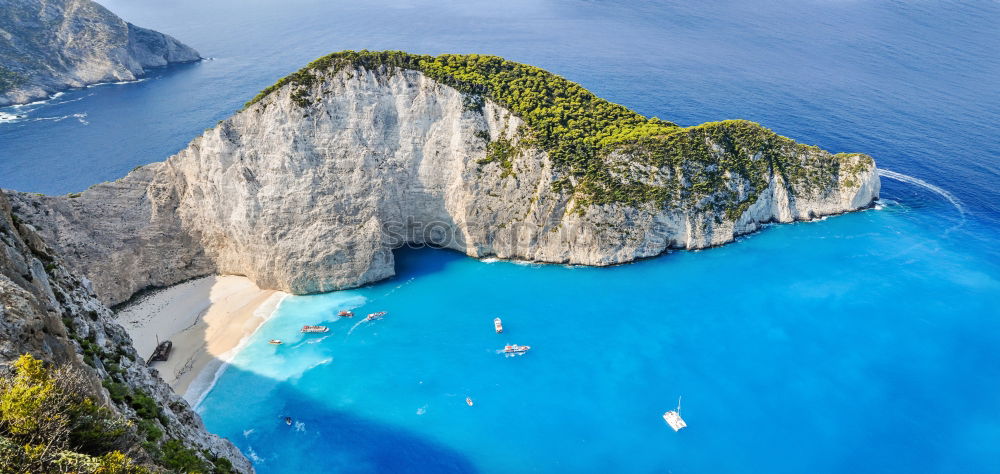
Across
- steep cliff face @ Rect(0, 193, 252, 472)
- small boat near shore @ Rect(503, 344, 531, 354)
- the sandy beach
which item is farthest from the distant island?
steep cliff face @ Rect(0, 193, 252, 472)

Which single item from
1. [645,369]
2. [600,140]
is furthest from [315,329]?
[600,140]

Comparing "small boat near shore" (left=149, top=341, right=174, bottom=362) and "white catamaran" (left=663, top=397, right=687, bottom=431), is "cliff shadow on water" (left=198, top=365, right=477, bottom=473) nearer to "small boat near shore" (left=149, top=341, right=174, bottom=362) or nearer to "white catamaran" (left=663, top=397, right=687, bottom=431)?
"small boat near shore" (left=149, top=341, right=174, bottom=362)

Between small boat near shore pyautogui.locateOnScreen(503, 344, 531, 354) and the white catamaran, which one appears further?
small boat near shore pyautogui.locateOnScreen(503, 344, 531, 354)

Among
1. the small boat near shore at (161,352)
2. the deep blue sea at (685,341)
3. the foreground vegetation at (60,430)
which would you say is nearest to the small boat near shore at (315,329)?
the deep blue sea at (685,341)

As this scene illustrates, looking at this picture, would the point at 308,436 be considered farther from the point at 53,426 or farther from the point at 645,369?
the point at 53,426

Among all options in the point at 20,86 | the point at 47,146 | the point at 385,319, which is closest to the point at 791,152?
the point at 385,319
